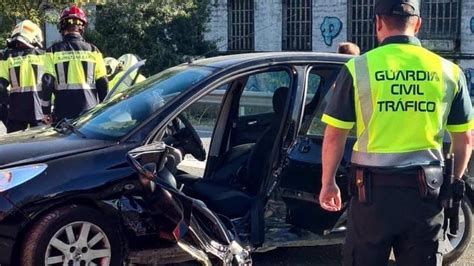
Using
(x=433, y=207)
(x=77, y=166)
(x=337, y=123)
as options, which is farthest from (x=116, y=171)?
(x=433, y=207)

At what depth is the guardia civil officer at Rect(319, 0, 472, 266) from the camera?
3100 millimetres

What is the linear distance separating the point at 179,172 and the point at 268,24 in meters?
14.5

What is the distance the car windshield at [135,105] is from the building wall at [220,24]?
14961mm

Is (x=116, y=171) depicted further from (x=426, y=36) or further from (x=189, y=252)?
(x=426, y=36)

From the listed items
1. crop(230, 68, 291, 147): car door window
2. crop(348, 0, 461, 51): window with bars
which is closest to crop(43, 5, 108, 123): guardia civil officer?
crop(230, 68, 291, 147): car door window

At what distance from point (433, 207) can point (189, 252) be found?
1605 millimetres

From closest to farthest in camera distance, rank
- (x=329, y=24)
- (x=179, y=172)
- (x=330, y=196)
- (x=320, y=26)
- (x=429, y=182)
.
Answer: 1. (x=429, y=182)
2. (x=330, y=196)
3. (x=179, y=172)
4. (x=329, y=24)
5. (x=320, y=26)

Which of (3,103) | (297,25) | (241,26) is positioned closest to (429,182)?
(3,103)

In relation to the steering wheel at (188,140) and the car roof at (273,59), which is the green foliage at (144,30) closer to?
the steering wheel at (188,140)

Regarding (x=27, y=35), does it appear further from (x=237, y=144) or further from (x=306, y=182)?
(x=306, y=182)

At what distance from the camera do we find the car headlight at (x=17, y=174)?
4.02m

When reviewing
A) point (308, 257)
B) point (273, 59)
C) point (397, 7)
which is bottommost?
point (308, 257)

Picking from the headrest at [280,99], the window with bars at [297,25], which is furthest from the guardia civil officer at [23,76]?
the window with bars at [297,25]

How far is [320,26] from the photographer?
1844 centimetres
